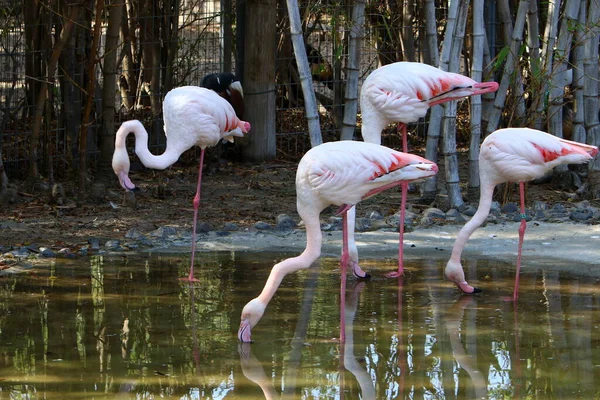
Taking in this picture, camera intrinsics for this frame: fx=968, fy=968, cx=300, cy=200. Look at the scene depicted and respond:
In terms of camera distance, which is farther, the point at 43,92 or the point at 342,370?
the point at 43,92

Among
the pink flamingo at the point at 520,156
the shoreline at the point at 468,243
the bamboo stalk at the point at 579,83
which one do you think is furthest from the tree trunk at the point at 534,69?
the pink flamingo at the point at 520,156

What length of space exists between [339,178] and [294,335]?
803 millimetres

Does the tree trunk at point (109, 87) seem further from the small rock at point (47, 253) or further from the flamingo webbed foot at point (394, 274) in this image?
the flamingo webbed foot at point (394, 274)

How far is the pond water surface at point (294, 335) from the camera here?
4.05 m

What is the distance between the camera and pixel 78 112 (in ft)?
28.1

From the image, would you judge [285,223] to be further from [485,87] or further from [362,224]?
[485,87]

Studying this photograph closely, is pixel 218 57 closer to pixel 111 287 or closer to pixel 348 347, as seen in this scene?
pixel 111 287

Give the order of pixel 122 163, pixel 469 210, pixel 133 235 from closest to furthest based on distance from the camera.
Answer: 1. pixel 122 163
2. pixel 133 235
3. pixel 469 210

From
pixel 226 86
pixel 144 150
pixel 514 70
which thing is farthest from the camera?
pixel 226 86

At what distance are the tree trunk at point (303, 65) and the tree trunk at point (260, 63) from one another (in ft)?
7.85

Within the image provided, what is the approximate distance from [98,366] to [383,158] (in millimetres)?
1745

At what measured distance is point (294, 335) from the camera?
4.75 meters

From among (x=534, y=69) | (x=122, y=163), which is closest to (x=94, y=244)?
(x=122, y=163)

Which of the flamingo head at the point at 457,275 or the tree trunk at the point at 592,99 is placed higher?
→ the tree trunk at the point at 592,99
